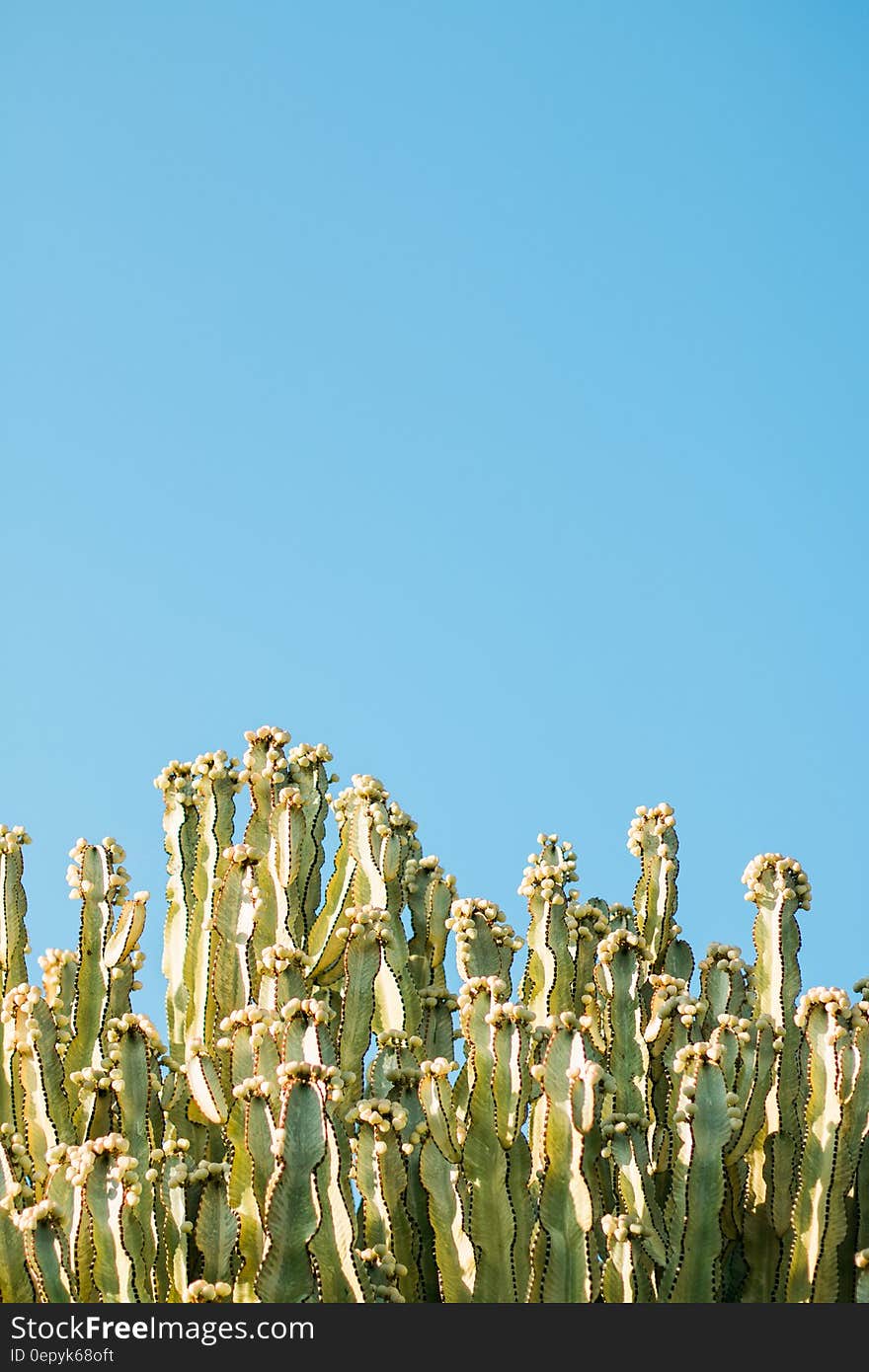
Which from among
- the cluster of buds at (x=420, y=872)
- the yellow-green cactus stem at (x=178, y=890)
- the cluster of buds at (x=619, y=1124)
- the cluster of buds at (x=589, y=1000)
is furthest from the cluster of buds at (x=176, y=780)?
the cluster of buds at (x=619, y=1124)

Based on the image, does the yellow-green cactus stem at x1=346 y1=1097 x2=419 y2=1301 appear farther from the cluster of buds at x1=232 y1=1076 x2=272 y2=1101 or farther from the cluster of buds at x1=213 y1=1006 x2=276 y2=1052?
the cluster of buds at x1=232 y1=1076 x2=272 y2=1101

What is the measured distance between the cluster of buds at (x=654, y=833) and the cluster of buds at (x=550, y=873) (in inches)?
30.9

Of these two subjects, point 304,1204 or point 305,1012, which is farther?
point 305,1012

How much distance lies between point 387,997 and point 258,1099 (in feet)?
5.76

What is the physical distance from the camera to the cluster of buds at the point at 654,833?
26.6 ft

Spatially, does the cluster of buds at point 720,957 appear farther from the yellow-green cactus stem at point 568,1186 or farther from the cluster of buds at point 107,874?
the cluster of buds at point 107,874

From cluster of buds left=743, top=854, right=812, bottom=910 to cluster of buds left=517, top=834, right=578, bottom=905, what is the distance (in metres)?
0.84

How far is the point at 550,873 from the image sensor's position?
7.31m

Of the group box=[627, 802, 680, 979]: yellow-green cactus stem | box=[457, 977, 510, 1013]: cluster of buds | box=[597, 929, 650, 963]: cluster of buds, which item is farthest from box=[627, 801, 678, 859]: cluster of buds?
box=[457, 977, 510, 1013]: cluster of buds

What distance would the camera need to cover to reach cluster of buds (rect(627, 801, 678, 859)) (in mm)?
8117

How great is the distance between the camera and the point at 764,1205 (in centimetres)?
621
